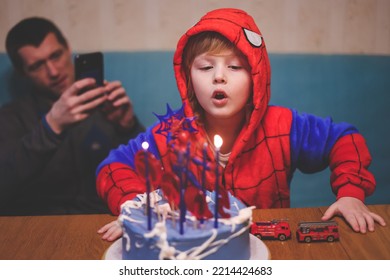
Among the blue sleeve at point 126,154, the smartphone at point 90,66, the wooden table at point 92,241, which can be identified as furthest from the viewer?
the smartphone at point 90,66

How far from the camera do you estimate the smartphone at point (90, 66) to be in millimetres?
1667

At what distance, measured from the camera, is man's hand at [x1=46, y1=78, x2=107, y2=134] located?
1.68 meters

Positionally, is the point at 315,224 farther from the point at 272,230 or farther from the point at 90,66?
the point at 90,66

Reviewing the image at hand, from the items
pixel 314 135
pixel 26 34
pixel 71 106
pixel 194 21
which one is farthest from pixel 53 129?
pixel 314 135

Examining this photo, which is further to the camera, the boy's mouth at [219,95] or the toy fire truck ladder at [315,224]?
the boy's mouth at [219,95]

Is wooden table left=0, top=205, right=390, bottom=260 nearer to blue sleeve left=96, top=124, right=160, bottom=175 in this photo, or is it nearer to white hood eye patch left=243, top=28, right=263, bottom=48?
blue sleeve left=96, top=124, right=160, bottom=175

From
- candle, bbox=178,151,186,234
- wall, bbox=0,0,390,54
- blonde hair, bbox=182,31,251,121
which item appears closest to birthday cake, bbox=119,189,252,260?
candle, bbox=178,151,186,234

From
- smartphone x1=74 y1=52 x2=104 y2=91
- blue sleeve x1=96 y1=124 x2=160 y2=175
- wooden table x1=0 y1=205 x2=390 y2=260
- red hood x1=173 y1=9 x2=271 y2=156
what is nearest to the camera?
wooden table x1=0 y1=205 x2=390 y2=260

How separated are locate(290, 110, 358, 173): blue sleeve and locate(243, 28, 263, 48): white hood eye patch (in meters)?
0.24

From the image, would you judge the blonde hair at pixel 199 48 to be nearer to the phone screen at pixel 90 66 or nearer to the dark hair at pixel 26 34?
the phone screen at pixel 90 66

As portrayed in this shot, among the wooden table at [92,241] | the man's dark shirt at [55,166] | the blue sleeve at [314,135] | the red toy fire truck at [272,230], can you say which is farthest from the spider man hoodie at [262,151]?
the man's dark shirt at [55,166]

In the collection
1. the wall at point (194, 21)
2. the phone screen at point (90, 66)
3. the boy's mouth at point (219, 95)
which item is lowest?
the boy's mouth at point (219, 95)

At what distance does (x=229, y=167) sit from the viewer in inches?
56.7
